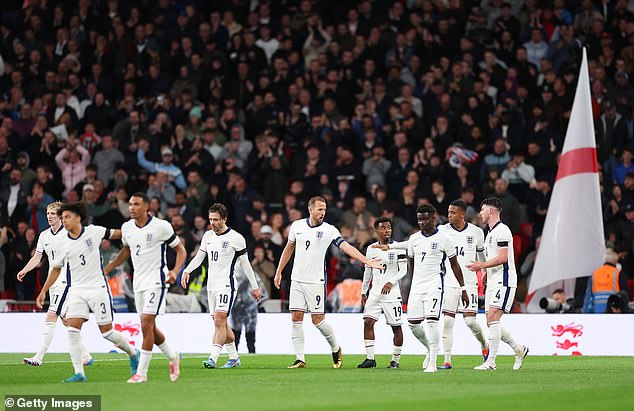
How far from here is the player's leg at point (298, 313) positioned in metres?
18.7

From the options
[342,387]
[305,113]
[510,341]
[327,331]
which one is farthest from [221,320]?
[305,113]

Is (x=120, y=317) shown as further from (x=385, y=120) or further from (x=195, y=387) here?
(x=195, y=387)

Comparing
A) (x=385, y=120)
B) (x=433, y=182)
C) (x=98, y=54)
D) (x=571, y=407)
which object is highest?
(x=98, y=54)

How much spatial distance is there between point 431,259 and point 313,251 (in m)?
2.09

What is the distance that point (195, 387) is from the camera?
1433 cm

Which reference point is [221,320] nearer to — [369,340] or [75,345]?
[369,340]

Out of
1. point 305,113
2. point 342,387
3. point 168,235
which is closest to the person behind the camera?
point 342,387

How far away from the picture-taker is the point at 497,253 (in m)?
18.1

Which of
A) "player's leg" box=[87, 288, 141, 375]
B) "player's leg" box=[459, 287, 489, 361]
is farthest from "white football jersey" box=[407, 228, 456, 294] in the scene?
"player's leg" box=[87, 288, 141, 375]

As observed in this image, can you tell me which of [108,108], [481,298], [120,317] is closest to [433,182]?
[481,298]

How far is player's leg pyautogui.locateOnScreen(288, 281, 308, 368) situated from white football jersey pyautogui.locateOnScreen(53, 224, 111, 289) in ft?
13.3

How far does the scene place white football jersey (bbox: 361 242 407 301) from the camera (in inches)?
762

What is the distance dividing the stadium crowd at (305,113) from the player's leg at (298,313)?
5.64 m

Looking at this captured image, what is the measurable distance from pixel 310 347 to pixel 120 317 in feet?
13.4
